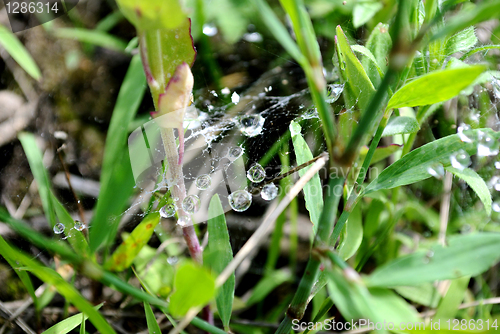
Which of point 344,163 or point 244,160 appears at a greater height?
point 344,163

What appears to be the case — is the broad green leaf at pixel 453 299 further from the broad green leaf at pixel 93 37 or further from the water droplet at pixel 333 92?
the broad green leaf at pixel 93 37

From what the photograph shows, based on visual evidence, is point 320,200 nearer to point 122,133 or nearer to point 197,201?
point 197,201

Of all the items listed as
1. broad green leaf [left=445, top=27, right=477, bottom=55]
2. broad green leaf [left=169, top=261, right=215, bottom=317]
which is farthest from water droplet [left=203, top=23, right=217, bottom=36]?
broad green leaf [left=169, top=261, right=215, bottom=317]

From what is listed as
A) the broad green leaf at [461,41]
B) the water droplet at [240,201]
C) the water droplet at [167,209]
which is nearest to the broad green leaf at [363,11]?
the broad green leaf at [461,41]

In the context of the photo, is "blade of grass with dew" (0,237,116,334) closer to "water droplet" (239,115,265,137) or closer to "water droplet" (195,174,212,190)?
"water droplet" (195,174,212,190)

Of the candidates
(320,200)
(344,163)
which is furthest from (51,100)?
(344,163)

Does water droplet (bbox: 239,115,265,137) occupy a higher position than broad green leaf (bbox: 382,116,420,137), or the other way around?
broad green leaf (bbox: 382,116,420,137)

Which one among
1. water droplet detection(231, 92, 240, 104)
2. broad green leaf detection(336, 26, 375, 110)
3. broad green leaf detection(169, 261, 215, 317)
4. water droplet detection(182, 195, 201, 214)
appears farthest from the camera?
water droplet detection(231, 92, 240, 104)
